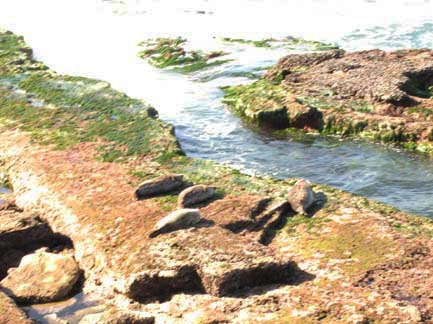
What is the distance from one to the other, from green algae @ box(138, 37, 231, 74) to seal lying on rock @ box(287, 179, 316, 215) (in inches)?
457

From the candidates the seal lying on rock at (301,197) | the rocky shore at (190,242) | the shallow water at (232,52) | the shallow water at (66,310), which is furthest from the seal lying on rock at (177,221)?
the shallow water at (232,52)

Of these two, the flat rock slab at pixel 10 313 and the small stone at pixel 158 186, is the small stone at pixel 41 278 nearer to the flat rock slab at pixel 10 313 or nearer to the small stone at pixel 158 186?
the flat rock slab at pixel 10 313

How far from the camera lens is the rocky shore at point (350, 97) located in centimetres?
1411

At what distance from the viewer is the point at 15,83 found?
676 inches

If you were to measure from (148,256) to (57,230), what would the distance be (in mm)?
2193

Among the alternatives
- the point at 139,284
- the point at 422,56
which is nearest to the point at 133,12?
the point at 422,56

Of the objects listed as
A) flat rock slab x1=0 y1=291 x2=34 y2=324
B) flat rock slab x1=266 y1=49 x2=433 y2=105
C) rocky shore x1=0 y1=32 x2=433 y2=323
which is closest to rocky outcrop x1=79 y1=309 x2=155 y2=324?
rocky shore x1=0 y1=32 x2=433 y2=323

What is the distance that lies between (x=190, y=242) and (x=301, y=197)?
2.00 meters

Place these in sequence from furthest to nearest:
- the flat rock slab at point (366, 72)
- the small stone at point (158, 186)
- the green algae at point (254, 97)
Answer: the green algae at point (254, 97) → the flat rock slab at point (366, 72) → the small stone at point (158, 186)

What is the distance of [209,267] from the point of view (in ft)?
25.3

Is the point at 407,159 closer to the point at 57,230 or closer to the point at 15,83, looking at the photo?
the point at 57,230

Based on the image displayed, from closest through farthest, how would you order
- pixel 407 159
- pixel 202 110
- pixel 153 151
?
pixel 153 151
pixel 407 159
pixel 202 110

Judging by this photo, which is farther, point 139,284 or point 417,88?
point 417,88

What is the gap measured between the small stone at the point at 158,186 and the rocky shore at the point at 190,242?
0.02m
